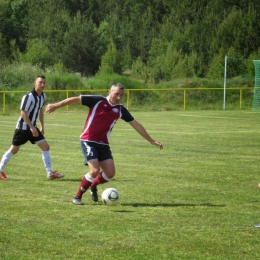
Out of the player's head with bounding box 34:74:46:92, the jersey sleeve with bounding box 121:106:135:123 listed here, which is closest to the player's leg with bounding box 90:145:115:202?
the jersey sleeve with bounding box 121:106:135:123

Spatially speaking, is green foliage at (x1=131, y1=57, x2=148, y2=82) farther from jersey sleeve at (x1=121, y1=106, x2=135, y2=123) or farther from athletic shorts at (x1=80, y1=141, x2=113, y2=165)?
athletic shorts at (x1=80, y1=141, x2=113, y2=165)

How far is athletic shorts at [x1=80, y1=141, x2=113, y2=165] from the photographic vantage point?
9.91m

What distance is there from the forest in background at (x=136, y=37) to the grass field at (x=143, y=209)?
128 ft

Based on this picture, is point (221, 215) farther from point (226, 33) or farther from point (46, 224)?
point (226, 33)

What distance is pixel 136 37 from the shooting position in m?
86.1

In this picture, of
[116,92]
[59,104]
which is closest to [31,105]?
[116,92]

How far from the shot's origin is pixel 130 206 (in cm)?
968

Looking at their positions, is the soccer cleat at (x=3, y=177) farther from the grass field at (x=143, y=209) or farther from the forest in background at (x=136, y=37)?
the forest in background at (x=136, y=37)

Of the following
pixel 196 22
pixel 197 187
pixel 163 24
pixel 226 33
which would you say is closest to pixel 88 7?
pixel 163 24

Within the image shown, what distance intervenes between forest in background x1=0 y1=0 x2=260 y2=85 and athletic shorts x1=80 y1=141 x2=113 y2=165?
43.9 m

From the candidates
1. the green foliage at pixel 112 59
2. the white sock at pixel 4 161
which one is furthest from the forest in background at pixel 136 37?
the white sock at pixel 4 161

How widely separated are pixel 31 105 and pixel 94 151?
2983 millimetres

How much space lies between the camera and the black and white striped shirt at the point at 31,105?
12.5 m

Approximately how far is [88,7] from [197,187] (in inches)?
3550
